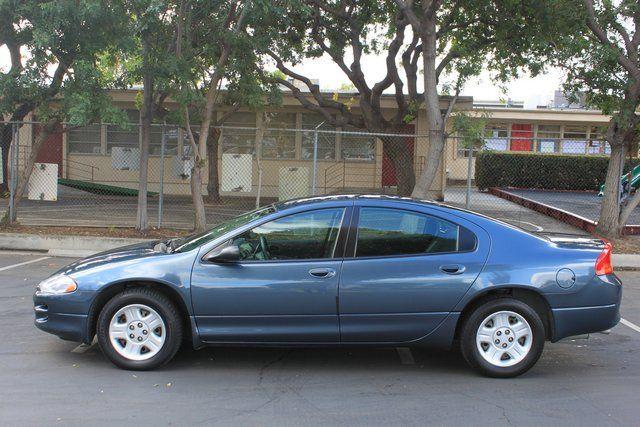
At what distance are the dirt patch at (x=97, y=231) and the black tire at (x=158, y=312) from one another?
648 centimetres

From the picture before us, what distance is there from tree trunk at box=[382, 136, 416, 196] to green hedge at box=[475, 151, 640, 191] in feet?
28.4

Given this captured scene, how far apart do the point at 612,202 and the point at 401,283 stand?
28.6 feet

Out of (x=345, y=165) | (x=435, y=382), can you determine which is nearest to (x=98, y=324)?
(x=435, y=382)

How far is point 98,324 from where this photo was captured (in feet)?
15.5

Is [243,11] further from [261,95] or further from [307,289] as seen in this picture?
[307,289]

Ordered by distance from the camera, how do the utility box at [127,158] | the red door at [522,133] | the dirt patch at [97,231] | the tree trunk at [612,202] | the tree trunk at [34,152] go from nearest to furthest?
1. the tree trunk at [34,152]
2. the dirt patch at [97,231]
3. the tree trunk at [612,202]
4. the utility box at [127,158]
5. the red door at [522,133]

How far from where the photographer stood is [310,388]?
4551 millimetres

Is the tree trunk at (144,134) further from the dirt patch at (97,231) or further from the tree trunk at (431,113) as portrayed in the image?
the tree trunk at (431,113)

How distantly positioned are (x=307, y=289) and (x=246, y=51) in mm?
6983

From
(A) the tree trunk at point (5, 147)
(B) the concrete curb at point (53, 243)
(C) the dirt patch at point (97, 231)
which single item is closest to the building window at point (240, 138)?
(A) the tree trunk at point (5, 147)

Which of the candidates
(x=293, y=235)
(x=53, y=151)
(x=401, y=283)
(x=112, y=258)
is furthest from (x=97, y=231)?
(x=53, y=151)

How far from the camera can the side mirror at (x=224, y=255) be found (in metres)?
4.66

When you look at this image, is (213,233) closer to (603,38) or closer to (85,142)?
(603,38)

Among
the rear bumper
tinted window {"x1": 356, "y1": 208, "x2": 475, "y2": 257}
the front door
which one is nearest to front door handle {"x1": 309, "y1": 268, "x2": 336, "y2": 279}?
the front door
